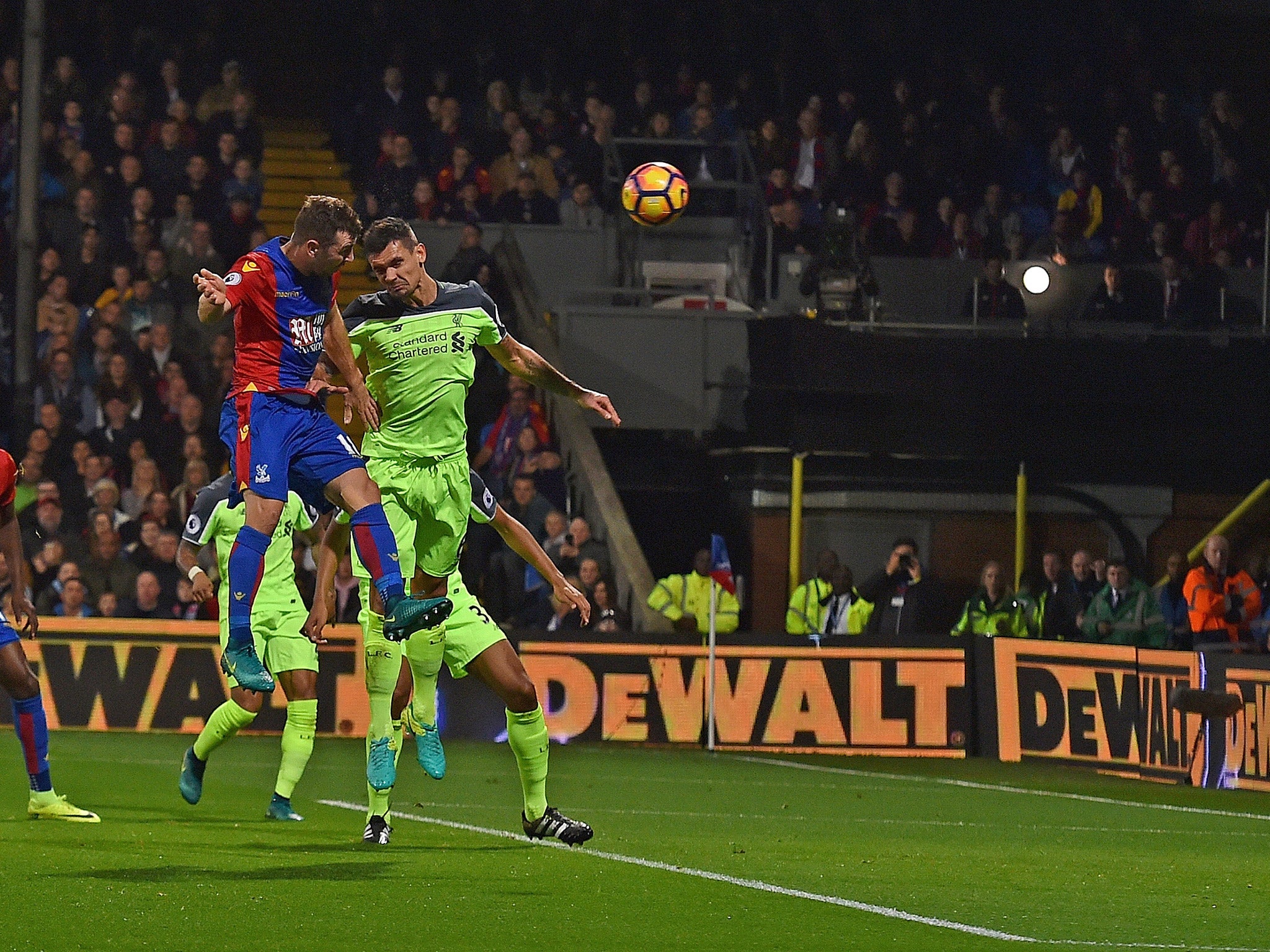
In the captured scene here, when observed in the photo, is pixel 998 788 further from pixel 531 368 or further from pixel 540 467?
pixel 531 368

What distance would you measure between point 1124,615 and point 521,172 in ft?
28.3

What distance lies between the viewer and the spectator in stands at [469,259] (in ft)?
72.6

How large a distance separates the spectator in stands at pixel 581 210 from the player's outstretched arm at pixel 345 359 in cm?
1418

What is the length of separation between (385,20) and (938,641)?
40.2 ft

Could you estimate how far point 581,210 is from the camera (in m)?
23.9

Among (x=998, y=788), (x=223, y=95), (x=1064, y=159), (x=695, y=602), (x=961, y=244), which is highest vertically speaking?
(x=223, y=95)

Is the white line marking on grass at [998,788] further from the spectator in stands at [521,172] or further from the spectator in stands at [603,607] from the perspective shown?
the spectator in stands at [521,172]

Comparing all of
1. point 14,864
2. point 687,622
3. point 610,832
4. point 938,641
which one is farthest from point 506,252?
point 14,864

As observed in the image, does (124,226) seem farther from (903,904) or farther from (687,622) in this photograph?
(903,904)

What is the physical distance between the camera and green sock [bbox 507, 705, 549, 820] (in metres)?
10.2

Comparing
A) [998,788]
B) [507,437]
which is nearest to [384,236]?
[998,788]

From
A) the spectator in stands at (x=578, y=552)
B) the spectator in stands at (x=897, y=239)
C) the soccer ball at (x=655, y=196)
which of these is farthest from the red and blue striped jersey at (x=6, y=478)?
the spectator in stands at (x=897, y=239)

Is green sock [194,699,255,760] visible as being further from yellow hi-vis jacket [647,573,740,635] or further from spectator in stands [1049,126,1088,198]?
spectator in stands [1049,126,1088,198]

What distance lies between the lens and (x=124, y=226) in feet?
75.3
